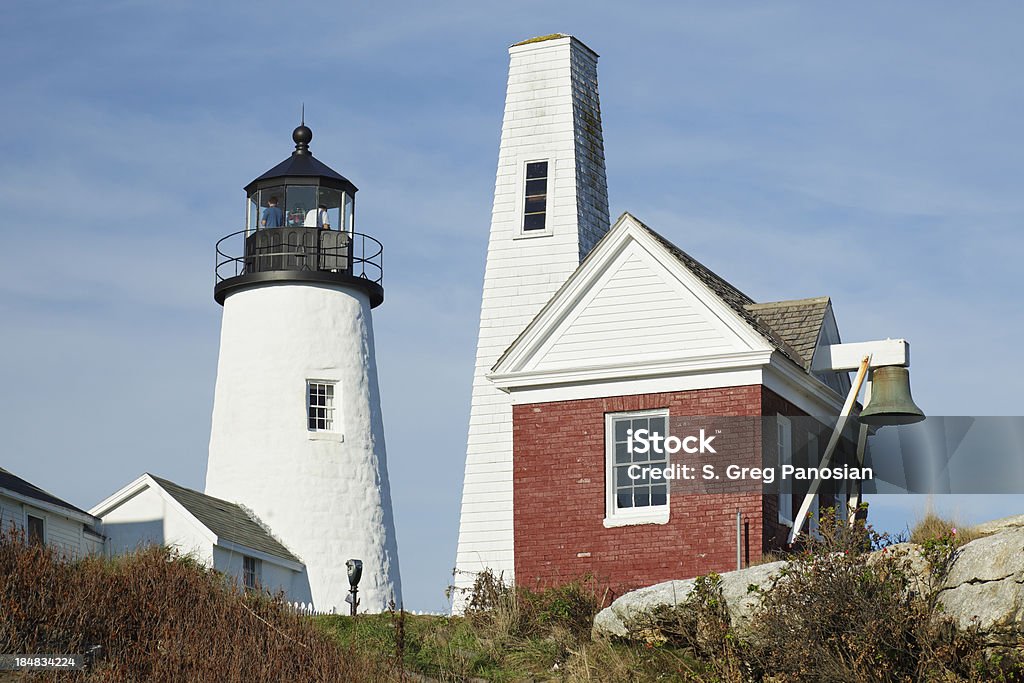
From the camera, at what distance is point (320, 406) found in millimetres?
34562

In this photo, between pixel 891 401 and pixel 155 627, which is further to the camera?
pixel 891 401

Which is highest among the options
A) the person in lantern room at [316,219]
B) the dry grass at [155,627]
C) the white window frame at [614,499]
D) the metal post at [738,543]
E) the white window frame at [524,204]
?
the person in lantern room at [316,219]

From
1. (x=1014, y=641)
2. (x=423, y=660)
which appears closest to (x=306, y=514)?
(x=423, y=660)

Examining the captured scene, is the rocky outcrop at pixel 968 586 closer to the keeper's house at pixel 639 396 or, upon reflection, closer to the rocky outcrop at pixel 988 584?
the rocky outcrop at pixel 988 584

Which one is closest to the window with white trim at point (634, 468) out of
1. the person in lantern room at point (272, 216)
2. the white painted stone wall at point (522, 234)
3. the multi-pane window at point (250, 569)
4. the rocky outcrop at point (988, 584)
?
the rocky outcrop at point (988, 584)

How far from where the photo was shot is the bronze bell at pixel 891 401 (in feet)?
74.3

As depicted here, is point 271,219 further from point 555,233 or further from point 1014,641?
point 1014,641

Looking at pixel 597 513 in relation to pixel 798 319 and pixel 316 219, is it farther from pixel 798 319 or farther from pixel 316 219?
pixel 316 219

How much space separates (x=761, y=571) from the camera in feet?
66.9

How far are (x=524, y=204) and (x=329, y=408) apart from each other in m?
6.45

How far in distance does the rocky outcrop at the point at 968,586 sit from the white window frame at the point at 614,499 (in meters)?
3.04

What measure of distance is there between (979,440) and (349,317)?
15.1m

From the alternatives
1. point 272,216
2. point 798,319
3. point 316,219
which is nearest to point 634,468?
point 798,319

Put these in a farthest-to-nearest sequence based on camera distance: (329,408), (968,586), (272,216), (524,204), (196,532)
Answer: (272,216), (329,408), (524,204), (196,532), (968,586)
